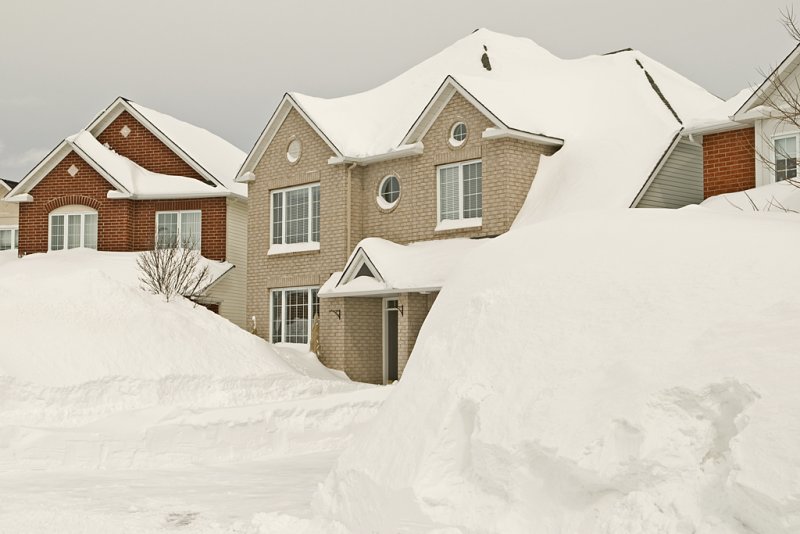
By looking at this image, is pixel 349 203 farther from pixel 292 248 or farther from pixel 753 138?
pixel 753 138

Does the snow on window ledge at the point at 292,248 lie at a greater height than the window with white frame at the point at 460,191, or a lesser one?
lesser

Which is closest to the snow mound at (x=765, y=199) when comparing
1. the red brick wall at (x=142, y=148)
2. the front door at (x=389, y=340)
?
the front door at (x=389, y=340)

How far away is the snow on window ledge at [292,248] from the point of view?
23.2 metres

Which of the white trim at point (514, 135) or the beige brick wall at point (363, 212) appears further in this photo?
the beige brick wall at point (363, 212)

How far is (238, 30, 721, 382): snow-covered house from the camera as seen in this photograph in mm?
19516

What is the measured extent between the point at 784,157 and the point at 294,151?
12.5m

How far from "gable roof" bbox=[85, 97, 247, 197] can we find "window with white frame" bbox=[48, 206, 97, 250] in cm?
311

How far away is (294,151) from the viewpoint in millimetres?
24062

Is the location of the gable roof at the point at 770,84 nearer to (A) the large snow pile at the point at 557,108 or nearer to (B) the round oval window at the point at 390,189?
(A) the large snow pile at the point at 557,108

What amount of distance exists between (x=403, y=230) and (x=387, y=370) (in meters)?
3.41

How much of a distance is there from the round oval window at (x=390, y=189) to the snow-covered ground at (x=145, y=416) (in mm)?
5232

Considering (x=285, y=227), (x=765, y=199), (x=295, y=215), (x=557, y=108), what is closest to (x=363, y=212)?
(x=295, y=215)

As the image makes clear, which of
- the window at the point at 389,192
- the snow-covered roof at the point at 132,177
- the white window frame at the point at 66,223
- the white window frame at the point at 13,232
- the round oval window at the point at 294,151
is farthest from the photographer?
the white window frame at the point at 13,232

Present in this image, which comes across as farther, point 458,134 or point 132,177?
point 132,177
